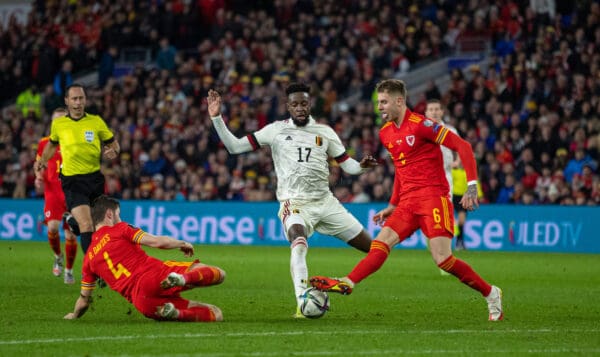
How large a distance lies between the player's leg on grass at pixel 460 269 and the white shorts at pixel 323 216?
1275mm

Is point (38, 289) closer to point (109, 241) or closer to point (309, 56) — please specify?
point (109, 241)

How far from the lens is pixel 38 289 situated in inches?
514

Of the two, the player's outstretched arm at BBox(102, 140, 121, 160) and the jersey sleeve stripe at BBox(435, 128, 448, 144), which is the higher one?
the jersey sleeve stripe at BBox(435, 128, 448, 144)

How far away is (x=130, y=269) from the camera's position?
948 cm

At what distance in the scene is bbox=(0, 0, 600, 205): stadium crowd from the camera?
77.1 feet

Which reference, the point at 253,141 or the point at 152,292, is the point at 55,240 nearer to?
the point at 253,141

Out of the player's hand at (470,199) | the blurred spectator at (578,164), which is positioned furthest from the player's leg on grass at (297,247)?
the blurred spectator at (578,164)

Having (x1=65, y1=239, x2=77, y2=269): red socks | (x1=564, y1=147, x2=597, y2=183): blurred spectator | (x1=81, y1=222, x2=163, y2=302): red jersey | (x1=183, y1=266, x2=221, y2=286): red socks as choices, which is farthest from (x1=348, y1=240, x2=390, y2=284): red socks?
(x1=564, y1=147, x2=597, y2=183): blurred spectator

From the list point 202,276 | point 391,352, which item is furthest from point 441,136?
point 391,352

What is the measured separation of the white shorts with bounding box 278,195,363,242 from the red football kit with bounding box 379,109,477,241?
2.95 ft

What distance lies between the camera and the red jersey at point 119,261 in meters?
9.49

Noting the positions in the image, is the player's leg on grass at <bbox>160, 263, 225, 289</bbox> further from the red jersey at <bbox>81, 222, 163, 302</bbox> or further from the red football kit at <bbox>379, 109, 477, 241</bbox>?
the red football kit at <bbox>379, 109, 477, 241</bbox>

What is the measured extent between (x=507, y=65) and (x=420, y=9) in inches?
163

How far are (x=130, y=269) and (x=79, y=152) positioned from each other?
394cm
